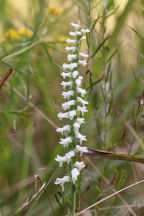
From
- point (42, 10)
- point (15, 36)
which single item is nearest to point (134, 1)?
point (42, 10)

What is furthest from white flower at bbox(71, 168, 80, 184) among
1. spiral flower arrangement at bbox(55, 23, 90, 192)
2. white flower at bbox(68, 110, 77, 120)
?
white flower at bbox(68, 110, 77, 120)

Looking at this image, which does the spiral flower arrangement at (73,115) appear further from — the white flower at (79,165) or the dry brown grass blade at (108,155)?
the dry brown grass blade at (108,155)

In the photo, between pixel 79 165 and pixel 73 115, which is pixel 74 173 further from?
pixel 73 115

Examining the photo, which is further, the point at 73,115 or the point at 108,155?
the point at 108,155

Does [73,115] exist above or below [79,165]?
above

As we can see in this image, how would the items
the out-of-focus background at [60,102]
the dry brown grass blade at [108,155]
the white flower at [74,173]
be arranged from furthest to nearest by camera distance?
the out-of-focus background at [60,102] < the dry brown grass blade at [108,155] < the white flower at [74,173]

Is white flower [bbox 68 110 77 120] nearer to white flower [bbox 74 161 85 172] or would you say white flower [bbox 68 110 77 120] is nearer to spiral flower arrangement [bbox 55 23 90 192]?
spiral flower arrangement [bbox 55 23 90 192]

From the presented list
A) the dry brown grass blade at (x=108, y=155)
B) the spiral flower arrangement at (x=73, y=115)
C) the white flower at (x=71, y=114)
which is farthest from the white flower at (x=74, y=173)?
the dry brown grass blade at (x=108, y=155)

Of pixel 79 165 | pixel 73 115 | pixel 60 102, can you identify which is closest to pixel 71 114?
pixel 73 115
